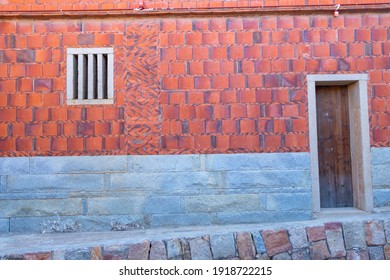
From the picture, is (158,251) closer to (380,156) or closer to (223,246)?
(223,246)

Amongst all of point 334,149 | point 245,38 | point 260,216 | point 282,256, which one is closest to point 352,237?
point 282,256

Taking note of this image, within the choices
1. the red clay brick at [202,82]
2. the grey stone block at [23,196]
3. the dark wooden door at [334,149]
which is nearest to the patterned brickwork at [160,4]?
the red clay brick at [202,82]

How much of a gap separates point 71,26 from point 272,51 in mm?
3036

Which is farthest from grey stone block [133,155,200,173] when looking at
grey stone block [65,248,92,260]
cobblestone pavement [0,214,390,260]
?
grey stone block [65,248,92,260]

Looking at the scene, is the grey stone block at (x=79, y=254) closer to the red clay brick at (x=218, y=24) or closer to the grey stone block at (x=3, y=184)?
the grey stone block at (x=3, y=184)

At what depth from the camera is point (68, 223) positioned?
4.91 meters

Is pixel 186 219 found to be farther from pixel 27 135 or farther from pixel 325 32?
pixel 325 32

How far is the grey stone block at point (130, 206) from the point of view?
493cm

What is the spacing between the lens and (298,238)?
13.3 ft

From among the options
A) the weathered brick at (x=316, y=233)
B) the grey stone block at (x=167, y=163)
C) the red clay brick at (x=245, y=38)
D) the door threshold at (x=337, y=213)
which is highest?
the red clay brick at (x=245, y=38)

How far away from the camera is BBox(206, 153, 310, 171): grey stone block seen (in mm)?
4977

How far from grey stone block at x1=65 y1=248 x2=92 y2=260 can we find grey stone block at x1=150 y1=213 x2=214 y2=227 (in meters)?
1.33

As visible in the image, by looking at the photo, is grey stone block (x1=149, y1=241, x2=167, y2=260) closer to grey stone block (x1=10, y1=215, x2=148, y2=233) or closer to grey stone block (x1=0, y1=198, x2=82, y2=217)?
grey stone block (x1=10, y1=215, x2=148, y2=233)

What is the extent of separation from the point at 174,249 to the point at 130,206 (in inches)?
51.6
